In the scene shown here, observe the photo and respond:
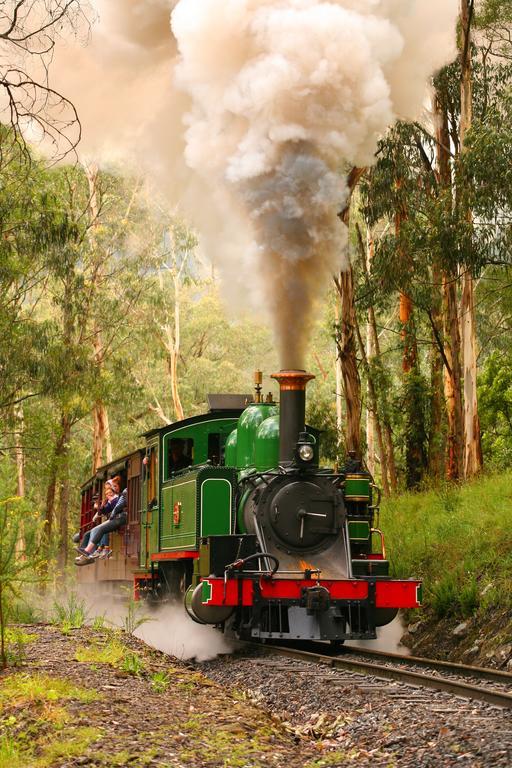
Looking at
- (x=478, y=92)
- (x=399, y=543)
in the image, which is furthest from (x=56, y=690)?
(x=478, y=92)

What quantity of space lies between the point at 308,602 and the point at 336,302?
1043 inches

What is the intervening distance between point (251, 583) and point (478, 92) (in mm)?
16795

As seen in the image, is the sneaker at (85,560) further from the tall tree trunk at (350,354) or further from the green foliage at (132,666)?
the green foliage at (132,666)

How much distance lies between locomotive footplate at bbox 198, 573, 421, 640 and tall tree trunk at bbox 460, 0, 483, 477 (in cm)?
958

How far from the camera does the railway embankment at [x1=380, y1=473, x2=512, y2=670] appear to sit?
10.5m

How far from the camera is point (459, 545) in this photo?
12.9 m

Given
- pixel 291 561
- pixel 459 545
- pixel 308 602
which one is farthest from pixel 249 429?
pixel 459 545

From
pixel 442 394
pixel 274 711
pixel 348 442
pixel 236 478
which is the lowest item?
pixel 274 711

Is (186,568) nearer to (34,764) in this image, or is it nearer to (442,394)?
(34,764)

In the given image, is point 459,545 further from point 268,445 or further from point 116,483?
point 116,483

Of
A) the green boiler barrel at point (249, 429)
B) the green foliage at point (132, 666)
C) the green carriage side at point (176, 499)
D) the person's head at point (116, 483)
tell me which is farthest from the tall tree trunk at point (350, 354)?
the green foliage at point (132, 666)

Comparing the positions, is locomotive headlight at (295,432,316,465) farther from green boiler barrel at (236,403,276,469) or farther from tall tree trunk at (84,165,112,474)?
tall tree trunk at (84,165,112,474)

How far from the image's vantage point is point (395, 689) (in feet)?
24.2

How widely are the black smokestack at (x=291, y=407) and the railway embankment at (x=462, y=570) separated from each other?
2.57 meters
